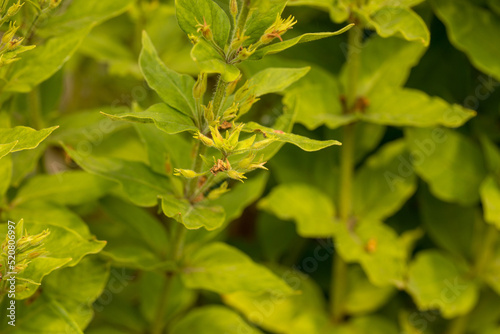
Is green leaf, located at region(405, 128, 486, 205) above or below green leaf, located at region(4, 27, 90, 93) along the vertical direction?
below

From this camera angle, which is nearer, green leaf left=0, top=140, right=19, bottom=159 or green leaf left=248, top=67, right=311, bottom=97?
green leaf left=0, top=140, right=19, bottom=159

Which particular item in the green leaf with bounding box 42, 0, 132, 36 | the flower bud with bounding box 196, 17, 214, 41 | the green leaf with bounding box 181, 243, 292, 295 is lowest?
the green leaf with bounding box 181, 243, 292, 295

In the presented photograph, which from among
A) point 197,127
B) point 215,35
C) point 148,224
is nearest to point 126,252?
point 148,224

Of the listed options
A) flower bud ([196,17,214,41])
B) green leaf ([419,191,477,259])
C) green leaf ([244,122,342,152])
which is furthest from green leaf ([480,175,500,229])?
flower bud ([196,17,214,41])

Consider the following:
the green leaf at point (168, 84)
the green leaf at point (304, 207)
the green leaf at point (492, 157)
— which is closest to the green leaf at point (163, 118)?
the green leaf at point (168, 84)

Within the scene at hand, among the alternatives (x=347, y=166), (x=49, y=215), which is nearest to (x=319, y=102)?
(x=347, y=166)

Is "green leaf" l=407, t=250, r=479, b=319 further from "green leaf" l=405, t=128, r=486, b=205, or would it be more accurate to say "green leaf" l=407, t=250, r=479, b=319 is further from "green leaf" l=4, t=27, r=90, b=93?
"green leaf" l=4, t=27, r=90, b=93

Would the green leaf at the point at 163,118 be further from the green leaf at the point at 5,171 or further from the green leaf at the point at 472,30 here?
the green leaf at the point at 472,30
